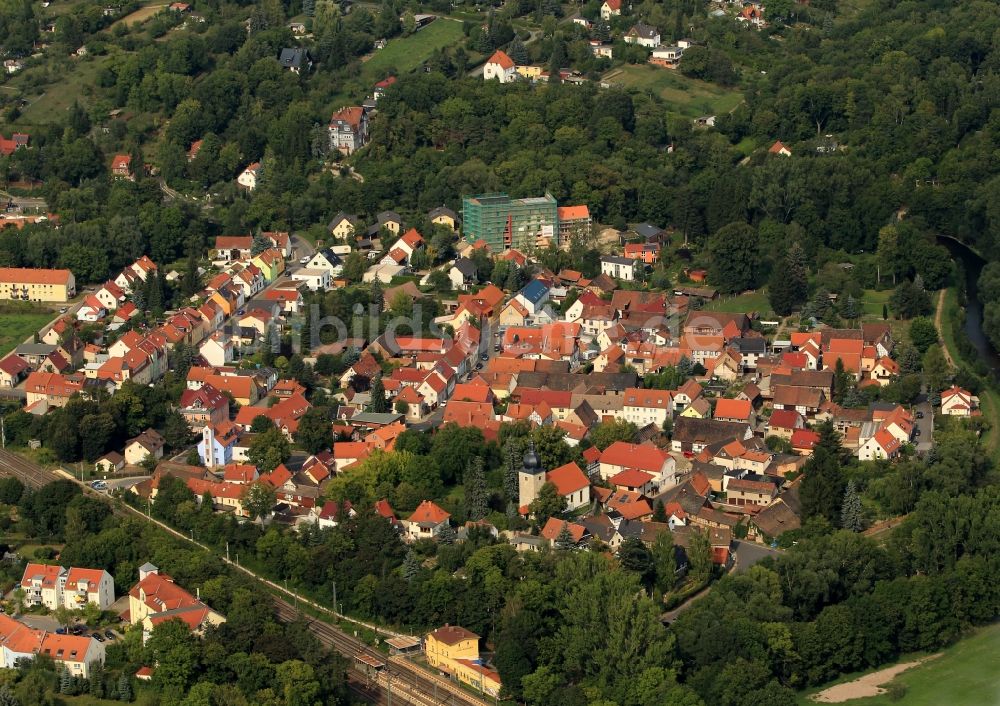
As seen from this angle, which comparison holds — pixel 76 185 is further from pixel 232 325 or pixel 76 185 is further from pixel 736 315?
pixel 736 315

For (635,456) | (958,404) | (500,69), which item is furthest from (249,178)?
(958,404)

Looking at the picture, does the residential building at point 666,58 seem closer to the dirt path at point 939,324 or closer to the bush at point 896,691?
the dirt path at point 939,324

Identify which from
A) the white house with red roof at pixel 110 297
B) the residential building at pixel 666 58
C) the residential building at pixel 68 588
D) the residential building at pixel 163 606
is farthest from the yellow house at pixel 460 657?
the residential building at pixel 666 58

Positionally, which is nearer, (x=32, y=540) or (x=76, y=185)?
(x=32, y=540)

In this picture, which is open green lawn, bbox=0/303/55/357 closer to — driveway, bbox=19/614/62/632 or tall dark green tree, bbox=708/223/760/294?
driveway, bbox=19/614/62/632

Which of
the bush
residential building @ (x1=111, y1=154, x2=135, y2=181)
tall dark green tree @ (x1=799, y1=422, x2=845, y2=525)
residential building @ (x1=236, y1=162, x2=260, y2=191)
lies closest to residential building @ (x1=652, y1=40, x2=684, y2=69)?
residential building @ (x1=236, y1=162, x2=260, y2=191)

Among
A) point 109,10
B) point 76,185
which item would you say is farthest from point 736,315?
point 109,10
